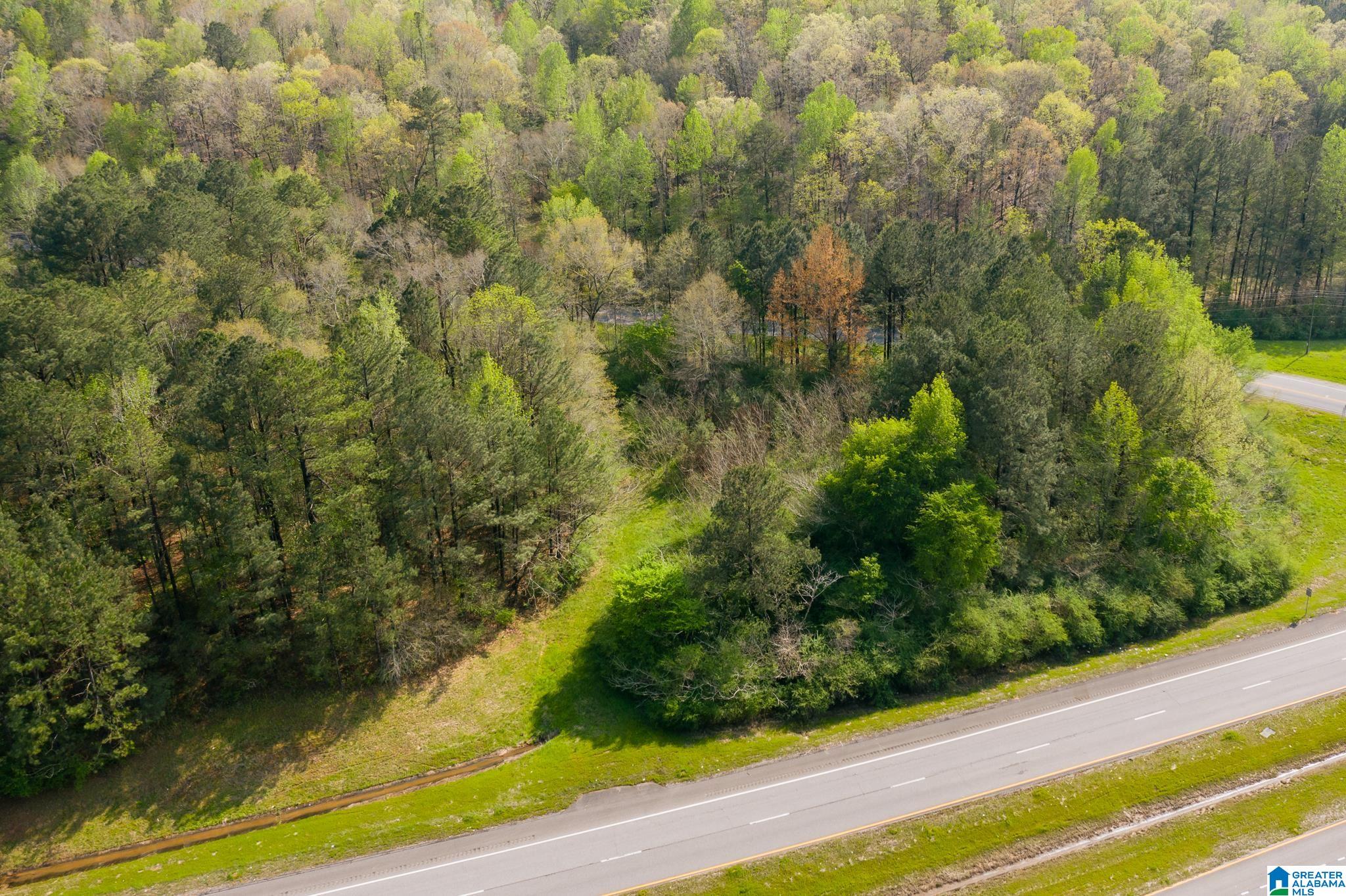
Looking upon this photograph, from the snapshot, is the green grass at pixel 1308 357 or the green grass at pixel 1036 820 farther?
the green grass at pixel 1308 357

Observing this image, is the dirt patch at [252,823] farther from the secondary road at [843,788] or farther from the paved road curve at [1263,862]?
the paved road curve at [1263,862]

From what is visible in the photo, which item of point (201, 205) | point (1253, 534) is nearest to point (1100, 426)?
point (1253, 534)

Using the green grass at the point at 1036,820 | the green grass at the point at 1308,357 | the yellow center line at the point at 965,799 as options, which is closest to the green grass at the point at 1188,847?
the green grass at the point at 1036,820

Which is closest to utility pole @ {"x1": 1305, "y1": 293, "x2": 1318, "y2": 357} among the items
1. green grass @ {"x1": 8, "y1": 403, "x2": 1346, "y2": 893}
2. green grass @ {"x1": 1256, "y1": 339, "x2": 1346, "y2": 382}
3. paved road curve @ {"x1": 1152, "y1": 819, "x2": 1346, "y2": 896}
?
green grass @ {"x1": 1256, "y1": 339, "x2": 1346, "y2": 382}

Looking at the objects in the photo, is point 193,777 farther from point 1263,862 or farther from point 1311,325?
point 1311,325

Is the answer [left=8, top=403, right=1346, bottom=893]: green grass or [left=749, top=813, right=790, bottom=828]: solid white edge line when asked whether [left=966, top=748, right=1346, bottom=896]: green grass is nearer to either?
[left=749, top=813, right=790, bottom=828]: solid white edge line

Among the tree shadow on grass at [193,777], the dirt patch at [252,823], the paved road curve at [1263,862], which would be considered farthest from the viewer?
the tree shadow on grass at [193,777]
